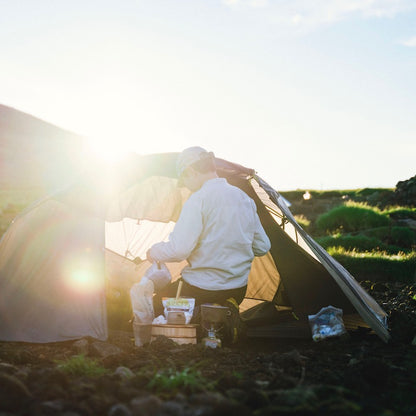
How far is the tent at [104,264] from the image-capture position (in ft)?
14.8

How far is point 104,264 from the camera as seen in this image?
15.3ft

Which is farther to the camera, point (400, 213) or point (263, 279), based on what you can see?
point (400, 213)

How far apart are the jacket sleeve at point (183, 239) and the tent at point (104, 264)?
860 mm

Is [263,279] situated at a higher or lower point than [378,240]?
lower

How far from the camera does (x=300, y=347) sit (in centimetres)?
453

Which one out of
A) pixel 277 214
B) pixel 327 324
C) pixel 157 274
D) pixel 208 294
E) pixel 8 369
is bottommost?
pixel 8 369

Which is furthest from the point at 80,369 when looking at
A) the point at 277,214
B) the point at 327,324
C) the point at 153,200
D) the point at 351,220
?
the point at 351,220

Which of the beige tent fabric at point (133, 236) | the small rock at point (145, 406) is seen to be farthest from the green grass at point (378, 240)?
the small rock at point (145, 406)

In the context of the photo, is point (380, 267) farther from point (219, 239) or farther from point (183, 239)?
point (183, 239)

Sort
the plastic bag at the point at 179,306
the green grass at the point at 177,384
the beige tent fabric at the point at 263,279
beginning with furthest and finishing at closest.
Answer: the beige tent fabric at the point at 263,279, the plastic bag at the point at 179,306, the green grass at the point at 177,384

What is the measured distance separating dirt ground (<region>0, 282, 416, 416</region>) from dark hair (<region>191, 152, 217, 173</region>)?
152cm

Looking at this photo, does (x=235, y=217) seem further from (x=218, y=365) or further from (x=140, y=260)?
(x=140, y=260)

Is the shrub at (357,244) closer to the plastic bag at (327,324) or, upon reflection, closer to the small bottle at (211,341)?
the plastic bag at (327,324)

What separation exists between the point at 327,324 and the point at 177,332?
1.66 m
